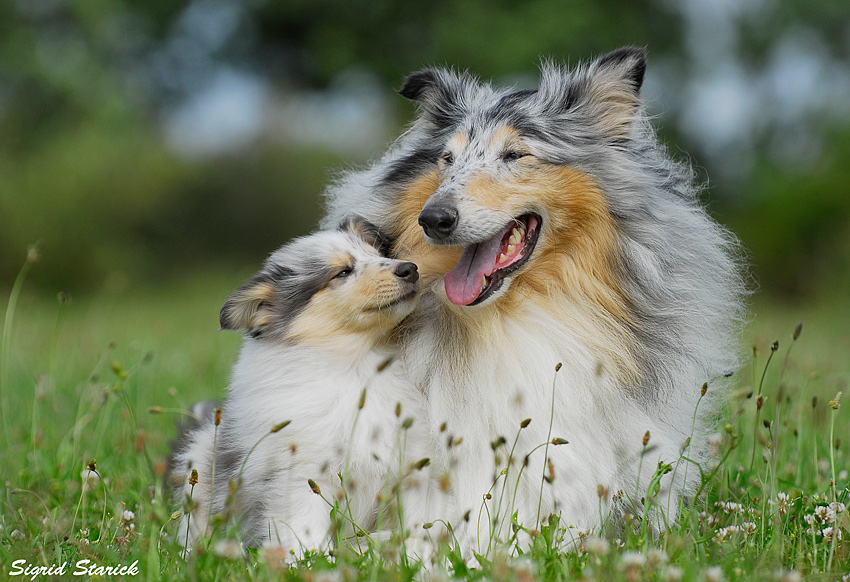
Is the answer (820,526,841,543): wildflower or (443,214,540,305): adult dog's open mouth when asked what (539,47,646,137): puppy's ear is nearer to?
(443,214,540,305): adult dog's open mouth

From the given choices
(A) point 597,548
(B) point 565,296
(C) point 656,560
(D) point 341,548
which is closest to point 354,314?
(B) point 565,296

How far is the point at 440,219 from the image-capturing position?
10.3ft

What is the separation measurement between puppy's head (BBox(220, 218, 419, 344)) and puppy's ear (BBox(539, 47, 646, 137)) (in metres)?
0.99

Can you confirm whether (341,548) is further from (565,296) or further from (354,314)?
(565,296)

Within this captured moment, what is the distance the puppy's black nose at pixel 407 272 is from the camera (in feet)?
11.0

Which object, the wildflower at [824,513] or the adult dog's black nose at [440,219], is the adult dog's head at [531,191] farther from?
the wildflower at [824,513]

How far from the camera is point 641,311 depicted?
3.38 m

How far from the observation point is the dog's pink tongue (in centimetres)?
325

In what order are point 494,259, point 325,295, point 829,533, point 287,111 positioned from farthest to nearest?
point 287,111 → point 325,295 → point 494,259 → point 829,533

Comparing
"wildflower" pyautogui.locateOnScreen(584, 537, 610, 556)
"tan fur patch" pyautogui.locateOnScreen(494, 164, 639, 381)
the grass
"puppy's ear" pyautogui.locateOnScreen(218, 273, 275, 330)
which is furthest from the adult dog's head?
"wildflower" pyautogui.locateOnScreen(584, 537, 610, 556)

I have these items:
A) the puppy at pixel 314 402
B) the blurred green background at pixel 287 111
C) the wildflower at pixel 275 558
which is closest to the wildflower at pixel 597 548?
the puppy at pixel 314 402

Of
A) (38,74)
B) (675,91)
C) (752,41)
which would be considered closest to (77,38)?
(38,74)

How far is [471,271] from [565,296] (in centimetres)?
40

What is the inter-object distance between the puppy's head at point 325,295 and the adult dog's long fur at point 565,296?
169 mm
